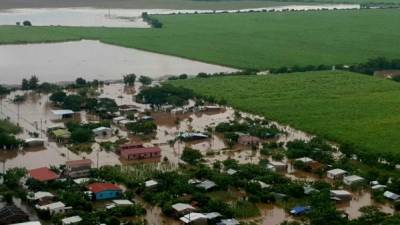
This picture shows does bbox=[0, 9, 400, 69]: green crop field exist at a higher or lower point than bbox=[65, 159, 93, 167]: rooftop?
higher

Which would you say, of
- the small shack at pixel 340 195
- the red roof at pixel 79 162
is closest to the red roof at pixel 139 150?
the red roof at pixel 79 162

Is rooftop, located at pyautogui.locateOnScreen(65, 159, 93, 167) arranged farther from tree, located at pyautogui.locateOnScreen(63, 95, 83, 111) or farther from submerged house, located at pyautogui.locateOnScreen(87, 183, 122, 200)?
tree, located at pyautogui.locateOnScreen(63, 95, 83, 111)

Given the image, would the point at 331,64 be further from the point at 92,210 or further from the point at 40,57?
the point at 92,210

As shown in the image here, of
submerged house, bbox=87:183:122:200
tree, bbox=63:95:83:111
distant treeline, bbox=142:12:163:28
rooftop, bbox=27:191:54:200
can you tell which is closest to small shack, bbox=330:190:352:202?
submerged house, bbox=87:183:122:200

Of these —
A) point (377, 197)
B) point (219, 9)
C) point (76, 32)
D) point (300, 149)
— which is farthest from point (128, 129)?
point (219, 9)

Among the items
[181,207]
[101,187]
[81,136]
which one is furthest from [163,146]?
[181,207]

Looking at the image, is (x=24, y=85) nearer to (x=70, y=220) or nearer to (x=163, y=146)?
(x=163, y=146)
